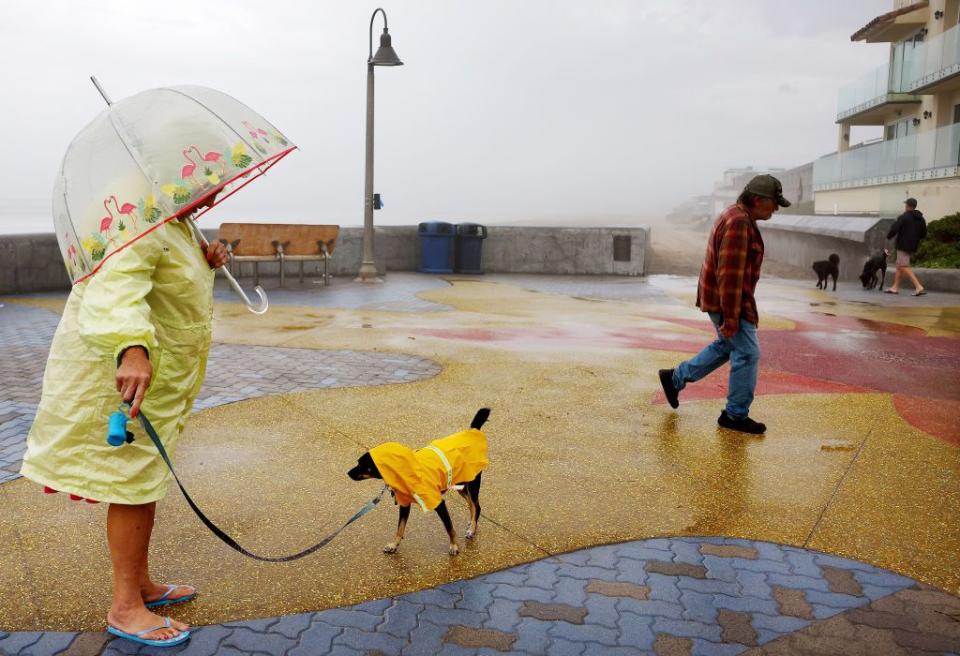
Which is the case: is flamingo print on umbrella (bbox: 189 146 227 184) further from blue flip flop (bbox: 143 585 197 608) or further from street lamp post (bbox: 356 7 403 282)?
street lamp post (bbox: 356 7 403 282)

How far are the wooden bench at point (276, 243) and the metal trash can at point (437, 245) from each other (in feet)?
9.83

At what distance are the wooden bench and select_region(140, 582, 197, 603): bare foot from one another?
462 inches

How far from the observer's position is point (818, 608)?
3.36 meters

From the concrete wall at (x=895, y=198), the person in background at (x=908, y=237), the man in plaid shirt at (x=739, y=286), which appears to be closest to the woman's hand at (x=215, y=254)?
the man in plaid shirt at (x=739, y=286)

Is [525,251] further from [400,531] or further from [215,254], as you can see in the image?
[215,254]

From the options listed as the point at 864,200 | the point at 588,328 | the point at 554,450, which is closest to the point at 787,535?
the point at 554,450

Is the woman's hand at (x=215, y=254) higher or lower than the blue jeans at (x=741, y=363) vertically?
higher

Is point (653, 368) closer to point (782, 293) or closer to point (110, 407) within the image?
point (110, 407)

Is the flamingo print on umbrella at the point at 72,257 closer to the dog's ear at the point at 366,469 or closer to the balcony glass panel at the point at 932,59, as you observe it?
the dog's ear at the point at 366,469

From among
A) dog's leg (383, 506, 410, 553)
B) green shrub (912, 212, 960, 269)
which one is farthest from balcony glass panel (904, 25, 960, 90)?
dog's leg (383, 506, 410, 553)

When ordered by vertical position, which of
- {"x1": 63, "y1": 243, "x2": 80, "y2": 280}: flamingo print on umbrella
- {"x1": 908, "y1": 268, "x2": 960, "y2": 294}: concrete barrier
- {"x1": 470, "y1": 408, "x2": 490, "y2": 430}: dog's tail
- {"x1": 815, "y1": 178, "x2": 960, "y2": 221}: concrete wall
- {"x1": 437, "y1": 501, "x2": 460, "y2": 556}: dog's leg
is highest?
{"x1": 815, "y1": 178, "x2": 960, "y2": 221}: concrete wall

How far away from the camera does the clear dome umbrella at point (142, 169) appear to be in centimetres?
281

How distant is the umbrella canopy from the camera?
2.81 metres

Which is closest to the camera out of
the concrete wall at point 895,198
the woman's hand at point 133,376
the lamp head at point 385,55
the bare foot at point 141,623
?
the woman's hand at point 133,376
